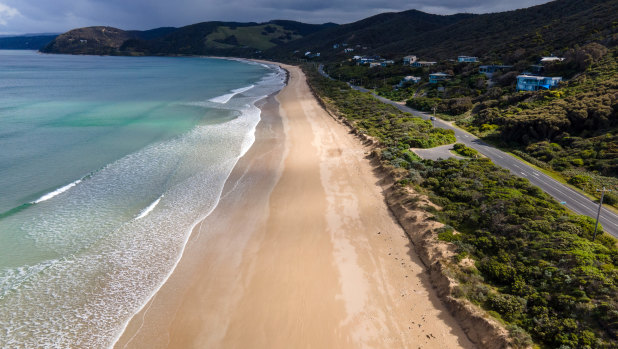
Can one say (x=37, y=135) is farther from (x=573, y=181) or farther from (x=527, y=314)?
(x=573, y=181)

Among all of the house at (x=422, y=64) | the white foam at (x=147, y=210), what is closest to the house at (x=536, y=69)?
the house at (x=422, y=64)

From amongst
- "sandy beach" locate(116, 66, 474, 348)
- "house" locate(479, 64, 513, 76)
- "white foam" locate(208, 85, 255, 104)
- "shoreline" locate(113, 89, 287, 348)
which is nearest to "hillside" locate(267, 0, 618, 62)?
"house" locate(479, 64, 513, 76)

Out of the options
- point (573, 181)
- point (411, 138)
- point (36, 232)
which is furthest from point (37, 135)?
point (573, 181)

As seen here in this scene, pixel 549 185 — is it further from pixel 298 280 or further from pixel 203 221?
pixel 203 221

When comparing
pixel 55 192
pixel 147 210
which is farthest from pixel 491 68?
pixel 55 192

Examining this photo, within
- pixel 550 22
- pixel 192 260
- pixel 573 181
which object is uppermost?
pixel 550 22

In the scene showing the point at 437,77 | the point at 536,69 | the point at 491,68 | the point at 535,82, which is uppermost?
the point at 491,68

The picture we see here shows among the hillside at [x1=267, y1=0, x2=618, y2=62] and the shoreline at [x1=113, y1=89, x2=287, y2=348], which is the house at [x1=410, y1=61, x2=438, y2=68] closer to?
the hillside at [x1=267, y1=0, x2=618, y2=62]
